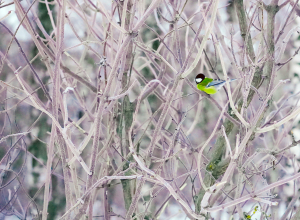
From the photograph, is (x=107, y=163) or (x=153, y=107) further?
(x=153, y=107)

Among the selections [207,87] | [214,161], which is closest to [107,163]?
[214,161]

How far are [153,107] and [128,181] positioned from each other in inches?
130

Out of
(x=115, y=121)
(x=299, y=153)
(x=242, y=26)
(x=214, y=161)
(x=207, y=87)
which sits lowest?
(x=299, y=153)

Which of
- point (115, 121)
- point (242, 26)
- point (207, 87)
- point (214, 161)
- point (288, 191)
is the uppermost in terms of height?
point (242, 26)

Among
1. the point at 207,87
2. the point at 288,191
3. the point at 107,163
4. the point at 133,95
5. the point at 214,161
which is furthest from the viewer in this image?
the point at 133,95

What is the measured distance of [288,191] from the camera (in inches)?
177

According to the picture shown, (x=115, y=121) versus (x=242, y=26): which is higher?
(x=242, y=26)

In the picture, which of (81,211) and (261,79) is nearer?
(81,211)

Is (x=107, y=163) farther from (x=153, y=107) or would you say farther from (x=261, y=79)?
(x=153, y=107)

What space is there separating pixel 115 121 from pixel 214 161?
0.66 metres

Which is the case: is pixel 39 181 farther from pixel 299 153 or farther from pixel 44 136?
pixel 299 153

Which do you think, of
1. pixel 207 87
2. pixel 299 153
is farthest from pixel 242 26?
pixel 299 153

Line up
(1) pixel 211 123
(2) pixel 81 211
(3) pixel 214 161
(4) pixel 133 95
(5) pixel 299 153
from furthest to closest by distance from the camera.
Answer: (1) pixel 211 123 < (4) pixel 133 95 < (5) pixel 299 153 < (3) pixel 214 161 < (2) pixel 81 211

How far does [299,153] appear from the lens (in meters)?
3.61
